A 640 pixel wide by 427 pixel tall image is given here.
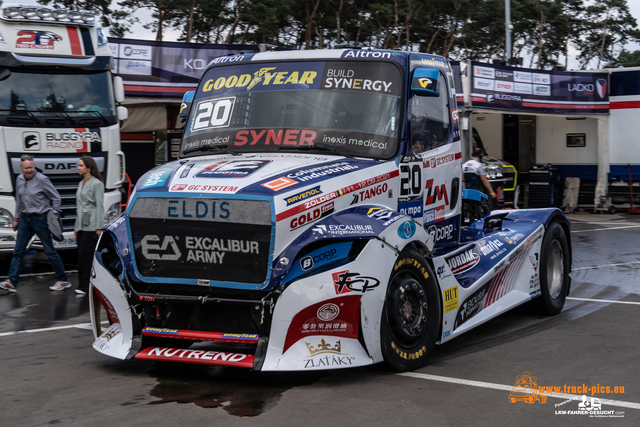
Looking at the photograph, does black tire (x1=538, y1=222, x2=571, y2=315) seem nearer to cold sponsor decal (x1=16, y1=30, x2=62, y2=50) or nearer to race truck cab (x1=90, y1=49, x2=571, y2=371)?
race truck cab (x1=90, y1=49, x2=571, y2=371)

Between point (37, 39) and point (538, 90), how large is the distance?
15.6 metres

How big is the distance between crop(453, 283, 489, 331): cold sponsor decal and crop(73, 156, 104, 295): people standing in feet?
17.8

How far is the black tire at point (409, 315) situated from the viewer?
18.2 feet

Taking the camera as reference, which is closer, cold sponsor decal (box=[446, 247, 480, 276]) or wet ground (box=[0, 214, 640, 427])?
wet ground (box=[0, 214, 640, 427])

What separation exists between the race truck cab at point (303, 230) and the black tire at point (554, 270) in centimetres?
107

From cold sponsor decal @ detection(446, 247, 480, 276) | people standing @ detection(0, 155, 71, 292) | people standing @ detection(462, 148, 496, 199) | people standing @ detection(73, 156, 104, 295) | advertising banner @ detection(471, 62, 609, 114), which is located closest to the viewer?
cold sponsor decal @ detection(446, 247, 480, 276)

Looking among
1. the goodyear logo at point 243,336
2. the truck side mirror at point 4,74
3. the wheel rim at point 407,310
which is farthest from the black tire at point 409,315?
the truck side mirror at point 4,74

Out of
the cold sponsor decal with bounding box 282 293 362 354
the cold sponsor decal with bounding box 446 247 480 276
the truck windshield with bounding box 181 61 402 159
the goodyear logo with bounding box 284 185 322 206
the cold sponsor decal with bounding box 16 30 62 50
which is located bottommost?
the cold sponsor decal with bounding box 282 293 362 354

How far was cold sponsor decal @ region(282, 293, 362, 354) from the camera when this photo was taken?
5129mm

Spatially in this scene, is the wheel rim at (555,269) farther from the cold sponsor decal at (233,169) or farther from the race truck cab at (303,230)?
the cold sponsor decal at (233,169)

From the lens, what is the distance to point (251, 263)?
5156 mm

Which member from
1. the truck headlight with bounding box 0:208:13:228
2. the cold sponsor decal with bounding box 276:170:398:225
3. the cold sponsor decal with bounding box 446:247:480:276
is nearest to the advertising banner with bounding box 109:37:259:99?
the truck headlight with bounding box 0:208:13:228

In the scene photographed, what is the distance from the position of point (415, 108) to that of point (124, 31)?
35155 mm

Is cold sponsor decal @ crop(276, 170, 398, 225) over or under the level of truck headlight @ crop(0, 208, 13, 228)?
over
